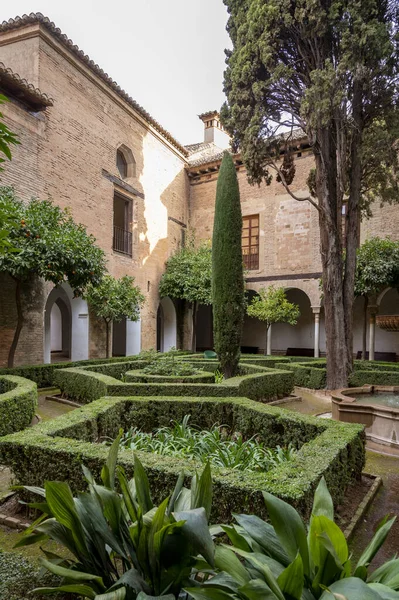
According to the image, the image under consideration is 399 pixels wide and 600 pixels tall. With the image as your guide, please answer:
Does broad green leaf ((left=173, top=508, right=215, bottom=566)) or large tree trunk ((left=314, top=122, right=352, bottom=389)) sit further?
large tree trunk ((left=314, top=122, right=352, bottom=389))

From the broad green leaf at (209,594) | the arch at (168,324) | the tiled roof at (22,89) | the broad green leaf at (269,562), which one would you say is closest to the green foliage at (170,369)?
the broad green leaf at (269,562)

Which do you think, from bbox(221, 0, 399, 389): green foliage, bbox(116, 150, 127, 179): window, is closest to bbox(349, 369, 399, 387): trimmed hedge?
bbox(221, 0, 399, 389): green foliage

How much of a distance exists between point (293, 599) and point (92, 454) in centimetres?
220

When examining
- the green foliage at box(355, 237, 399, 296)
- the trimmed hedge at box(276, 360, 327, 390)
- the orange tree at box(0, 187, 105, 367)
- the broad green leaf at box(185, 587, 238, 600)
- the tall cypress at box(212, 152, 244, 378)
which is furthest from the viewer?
the green foliage at box(355, 237, 399, 296)

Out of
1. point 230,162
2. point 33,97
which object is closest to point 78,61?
point 33,97

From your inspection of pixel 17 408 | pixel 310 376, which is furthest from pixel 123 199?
pixel 17 408

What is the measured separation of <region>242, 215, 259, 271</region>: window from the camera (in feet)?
59.4

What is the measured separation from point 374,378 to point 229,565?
9.11 meters

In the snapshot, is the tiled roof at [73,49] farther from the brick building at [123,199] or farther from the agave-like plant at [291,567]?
the agave-like plant at [291,567]

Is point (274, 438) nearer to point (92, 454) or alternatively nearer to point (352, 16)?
point (92, 454)

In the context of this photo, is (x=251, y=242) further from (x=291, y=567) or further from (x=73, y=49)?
(x=291, y=567)

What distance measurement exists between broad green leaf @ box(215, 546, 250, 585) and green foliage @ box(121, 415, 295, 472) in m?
2.01

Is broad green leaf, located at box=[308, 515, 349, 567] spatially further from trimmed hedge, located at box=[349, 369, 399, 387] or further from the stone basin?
trimmed hedge, located at box=[349, 369, 399, 387]

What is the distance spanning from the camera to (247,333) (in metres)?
21.6
